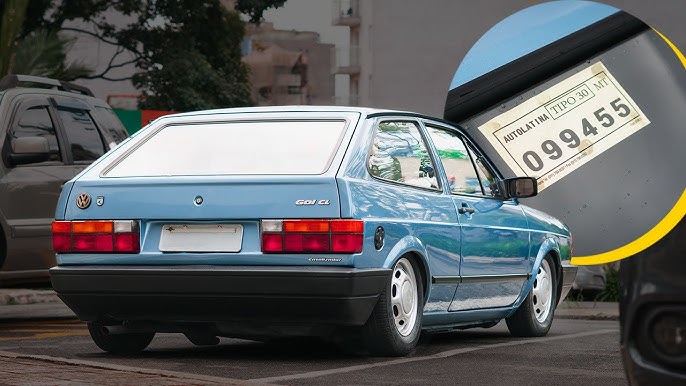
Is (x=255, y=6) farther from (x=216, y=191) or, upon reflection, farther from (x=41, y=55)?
(x=216, y=191)

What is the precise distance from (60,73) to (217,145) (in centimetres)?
2029

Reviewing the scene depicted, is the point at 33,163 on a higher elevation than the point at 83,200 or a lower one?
lower

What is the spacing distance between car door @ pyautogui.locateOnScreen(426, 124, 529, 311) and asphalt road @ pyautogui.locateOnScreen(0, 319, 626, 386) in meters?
0.38

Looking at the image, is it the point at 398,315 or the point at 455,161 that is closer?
the point at 398,315

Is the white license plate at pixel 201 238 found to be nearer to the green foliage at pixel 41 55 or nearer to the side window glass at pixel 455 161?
the side window glass at pixel 455 161

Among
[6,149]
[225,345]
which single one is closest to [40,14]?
[6,149]

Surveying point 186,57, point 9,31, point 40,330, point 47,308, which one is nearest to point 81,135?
point 40,330

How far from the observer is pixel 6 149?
11055 millimetres

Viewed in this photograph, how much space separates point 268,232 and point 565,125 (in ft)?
6.91

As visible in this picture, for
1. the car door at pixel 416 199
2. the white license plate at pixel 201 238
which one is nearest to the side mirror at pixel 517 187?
the car door at pixel 416 199

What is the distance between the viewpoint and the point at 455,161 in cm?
924

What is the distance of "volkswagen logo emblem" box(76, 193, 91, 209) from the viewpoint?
799cm

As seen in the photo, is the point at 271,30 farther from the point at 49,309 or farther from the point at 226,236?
the point at 226,236

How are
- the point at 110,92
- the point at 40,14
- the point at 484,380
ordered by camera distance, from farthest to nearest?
the point at 110,92 < the point at 40,14 < the point at 484,380
